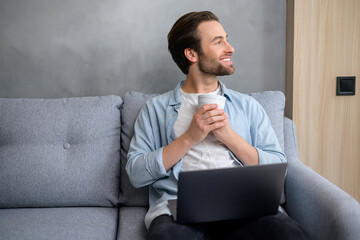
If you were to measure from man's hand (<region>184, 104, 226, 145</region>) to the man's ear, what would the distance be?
0.34 metres

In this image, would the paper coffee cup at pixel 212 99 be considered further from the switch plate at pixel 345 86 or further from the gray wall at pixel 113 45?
the switch plate at pixel 345 86

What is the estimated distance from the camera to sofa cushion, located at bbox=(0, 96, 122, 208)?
142 centimetres

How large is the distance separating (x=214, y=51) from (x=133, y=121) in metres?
0.50

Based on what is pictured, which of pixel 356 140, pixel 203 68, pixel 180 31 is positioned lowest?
pixel 356 140

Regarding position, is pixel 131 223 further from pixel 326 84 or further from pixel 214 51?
pixel 326 84

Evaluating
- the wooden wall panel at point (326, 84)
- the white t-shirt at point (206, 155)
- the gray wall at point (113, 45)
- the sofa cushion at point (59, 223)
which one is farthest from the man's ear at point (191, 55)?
the sofa cushion at point (59, 223)

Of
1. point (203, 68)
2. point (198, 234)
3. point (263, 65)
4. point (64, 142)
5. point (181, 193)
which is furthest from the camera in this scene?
point (263, 65)

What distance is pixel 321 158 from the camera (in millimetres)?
1731

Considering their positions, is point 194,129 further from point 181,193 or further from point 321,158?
point 321,158

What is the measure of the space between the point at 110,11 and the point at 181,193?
4.09 feet

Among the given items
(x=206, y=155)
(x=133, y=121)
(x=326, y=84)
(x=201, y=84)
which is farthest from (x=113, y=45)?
(x=326, y=84)

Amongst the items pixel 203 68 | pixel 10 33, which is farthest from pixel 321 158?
pixel 10 33

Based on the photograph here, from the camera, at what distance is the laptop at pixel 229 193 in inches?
35.7

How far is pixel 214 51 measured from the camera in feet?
4.51
